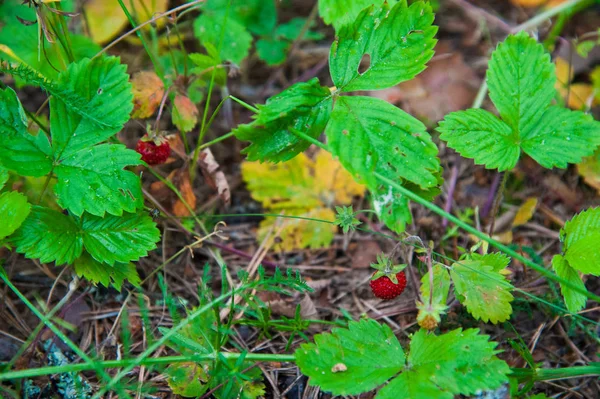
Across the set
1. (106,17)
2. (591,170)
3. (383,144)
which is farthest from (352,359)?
(106,17)

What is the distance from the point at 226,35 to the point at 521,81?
1.28 m

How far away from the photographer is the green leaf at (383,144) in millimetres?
1543

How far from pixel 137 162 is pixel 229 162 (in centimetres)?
73

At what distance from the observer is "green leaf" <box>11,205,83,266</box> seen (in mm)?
1655

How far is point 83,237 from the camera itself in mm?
1727

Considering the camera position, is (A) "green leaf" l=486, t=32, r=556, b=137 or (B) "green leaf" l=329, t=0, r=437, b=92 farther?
(A) "green leaf" l=486, t=32, r=556, b=137

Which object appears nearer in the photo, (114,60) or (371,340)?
(371,340)

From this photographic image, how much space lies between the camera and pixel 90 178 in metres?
1.70

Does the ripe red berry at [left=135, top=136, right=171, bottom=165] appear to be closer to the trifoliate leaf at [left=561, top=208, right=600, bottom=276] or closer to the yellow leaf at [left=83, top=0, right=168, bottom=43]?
the yellow leaf at [left=83, top=0, right=168, bottom=43]

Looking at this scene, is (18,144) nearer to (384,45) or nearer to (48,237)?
(48,237)

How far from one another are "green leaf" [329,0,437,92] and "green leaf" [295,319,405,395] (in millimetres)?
744

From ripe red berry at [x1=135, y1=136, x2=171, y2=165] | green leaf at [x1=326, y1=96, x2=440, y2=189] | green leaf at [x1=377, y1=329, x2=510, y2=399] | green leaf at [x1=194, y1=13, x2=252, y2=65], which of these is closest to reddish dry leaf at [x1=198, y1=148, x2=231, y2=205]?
ripe red berry at [x1=135, y1=136, x2=171, y2=165]

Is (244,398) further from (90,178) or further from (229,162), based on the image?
(229,162)

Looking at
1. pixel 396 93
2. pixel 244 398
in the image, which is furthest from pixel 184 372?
pixel 396 93
